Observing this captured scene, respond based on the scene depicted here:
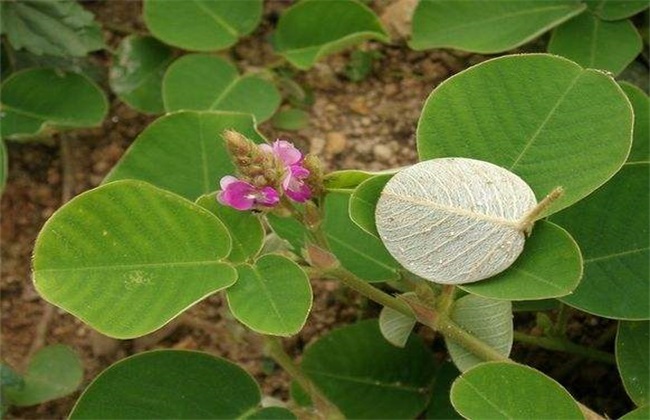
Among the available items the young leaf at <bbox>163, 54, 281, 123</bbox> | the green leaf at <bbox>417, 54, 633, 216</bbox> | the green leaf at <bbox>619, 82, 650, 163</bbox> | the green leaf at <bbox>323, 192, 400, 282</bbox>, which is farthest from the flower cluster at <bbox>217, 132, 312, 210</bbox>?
the young leaf at <bbox>163, 54, 281, 123</bbox>

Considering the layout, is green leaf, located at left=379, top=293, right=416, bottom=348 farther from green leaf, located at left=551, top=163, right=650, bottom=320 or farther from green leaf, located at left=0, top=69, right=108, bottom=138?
green leaf, located at left=0, top=69, right=108, bottom=138

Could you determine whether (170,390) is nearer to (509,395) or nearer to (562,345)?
(509,395)

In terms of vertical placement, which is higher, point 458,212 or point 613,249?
point 458,212

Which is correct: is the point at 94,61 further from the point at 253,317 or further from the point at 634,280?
the point at 634,280

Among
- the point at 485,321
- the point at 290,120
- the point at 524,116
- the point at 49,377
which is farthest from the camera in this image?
the point at 290,120

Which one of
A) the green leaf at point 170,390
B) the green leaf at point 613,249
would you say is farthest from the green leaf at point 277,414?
the green leaf at point 613,249

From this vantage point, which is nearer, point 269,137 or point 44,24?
point 44,24

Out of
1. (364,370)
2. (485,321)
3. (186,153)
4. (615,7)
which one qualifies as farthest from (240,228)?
(615,7)
